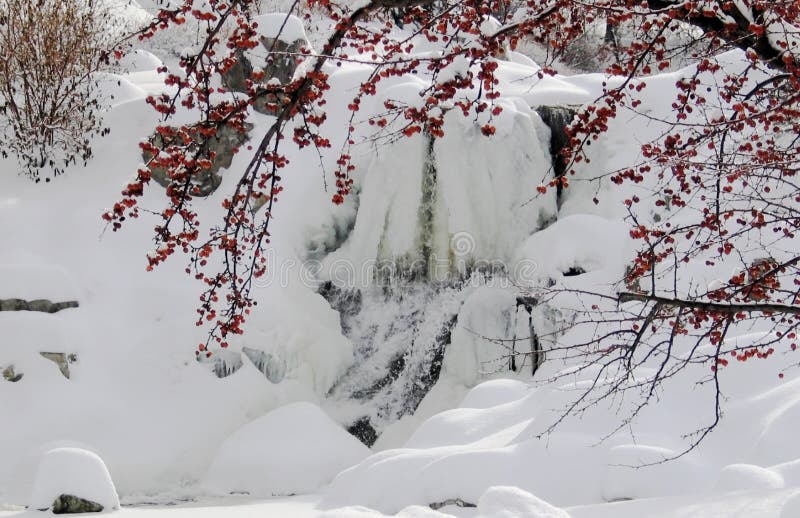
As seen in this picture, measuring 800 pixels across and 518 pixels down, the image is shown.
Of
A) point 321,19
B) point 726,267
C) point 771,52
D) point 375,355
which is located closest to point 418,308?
point 375,355

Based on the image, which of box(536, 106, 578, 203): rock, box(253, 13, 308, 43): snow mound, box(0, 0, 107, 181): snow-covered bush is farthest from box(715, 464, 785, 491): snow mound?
box(253, 13, 308, 43): snow mound

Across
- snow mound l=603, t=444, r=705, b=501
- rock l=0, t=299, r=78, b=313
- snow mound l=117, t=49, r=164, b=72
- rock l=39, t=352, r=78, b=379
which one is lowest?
rock l=39, t=352, r=78, b=379

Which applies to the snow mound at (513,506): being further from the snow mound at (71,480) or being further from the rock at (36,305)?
the rock at (36,305)

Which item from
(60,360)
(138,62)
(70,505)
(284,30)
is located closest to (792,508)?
(70,505)

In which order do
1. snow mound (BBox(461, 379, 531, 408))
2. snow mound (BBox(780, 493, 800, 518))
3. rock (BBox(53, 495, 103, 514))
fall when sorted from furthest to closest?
snow mound (BBox(461, 379, 531, 408)), rock (BBox(53, 495, 103, 514)), snow mound (BBox(780, 493, 800, 518))

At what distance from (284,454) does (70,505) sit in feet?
7.95

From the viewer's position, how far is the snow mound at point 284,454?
27.5 feet

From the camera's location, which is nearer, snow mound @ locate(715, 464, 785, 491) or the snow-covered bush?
snow mound @ locate(715, 464, 785, 491)

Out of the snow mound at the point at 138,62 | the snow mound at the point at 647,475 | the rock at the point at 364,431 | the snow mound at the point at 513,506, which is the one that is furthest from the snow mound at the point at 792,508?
the snow mound at the point at 138,62

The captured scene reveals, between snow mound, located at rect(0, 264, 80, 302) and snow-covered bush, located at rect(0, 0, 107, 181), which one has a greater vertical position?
snow-covered bush, located at rect(0, 0, 107, 181)

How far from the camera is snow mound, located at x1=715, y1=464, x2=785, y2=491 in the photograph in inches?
178

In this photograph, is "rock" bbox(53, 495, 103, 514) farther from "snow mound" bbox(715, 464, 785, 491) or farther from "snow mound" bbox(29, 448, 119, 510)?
"snow mound" bbox(715, 464, 785, 491)

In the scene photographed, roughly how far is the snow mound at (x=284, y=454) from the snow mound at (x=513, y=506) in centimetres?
482

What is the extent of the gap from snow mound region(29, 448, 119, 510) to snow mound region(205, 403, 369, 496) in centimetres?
178
